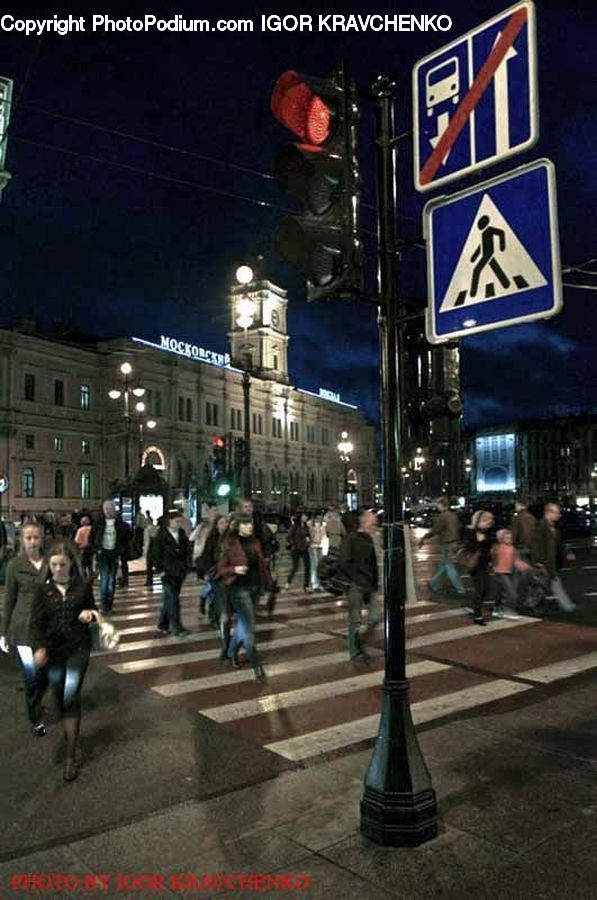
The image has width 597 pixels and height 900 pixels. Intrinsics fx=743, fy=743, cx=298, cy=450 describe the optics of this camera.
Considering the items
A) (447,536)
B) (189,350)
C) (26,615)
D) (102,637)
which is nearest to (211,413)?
(189,350)

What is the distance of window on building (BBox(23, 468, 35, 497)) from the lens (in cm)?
6122

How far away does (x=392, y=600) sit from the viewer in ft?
14.6

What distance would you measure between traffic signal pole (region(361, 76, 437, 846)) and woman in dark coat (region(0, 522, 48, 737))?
3.32m

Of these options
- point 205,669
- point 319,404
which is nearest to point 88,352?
point 319,404

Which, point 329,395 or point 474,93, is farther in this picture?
point 329,395

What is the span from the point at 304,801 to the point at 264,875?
3.39 ft

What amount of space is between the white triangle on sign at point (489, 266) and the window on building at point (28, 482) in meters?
61.5

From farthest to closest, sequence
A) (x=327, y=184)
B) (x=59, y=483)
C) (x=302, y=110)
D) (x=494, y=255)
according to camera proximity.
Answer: (x=59, y=483) < (x=327, y=184) < (x=302, y=110) < (x=494, y=255)

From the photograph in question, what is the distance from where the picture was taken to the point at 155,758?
590 centimetres

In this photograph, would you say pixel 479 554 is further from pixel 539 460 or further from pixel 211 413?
pixel 539 460

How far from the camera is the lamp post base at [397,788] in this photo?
4207 millimetres

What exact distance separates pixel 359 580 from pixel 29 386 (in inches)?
2334

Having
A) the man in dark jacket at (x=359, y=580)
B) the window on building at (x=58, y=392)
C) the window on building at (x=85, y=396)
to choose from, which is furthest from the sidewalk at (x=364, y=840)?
the window on building at (x=85, y=396)

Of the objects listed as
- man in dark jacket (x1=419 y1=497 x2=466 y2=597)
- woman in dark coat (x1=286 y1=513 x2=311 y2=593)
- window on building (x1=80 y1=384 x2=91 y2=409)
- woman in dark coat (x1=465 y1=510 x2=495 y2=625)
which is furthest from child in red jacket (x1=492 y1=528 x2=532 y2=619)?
window on building (x1=80 y1=384 x2=91 y2=409)
